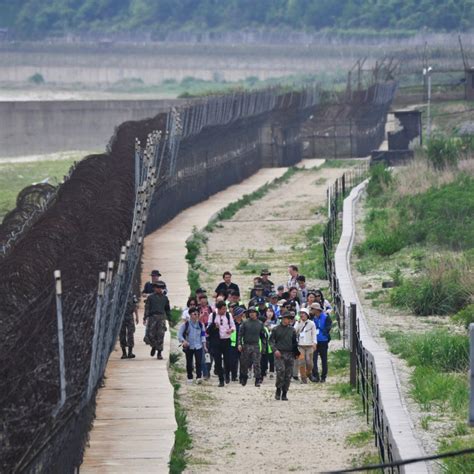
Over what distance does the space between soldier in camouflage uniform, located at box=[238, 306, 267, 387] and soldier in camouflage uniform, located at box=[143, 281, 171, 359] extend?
3.10 ft

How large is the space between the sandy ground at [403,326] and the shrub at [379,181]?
674 centimetres

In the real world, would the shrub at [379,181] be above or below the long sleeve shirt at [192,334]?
below

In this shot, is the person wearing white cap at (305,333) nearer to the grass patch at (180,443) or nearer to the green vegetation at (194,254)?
the grass patch at (180,443)

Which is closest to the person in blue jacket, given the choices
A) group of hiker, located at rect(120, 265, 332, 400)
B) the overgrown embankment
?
group of hiker, located at rect(120, 265, 332, 400)

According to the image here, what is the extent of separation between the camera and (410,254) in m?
36.9

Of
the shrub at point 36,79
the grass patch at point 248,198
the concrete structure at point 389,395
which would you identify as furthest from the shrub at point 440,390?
the shrub at point 36,79

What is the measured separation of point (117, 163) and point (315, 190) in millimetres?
23090

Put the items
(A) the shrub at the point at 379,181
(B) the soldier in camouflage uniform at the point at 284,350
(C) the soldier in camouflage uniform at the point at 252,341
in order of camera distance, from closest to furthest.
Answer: (B) the soldier in camouflage uniform at the point at 284,350 < (C) the soldier in camouflage uniform at the point at 252,341 < (A) the shrub at the point at 379,181

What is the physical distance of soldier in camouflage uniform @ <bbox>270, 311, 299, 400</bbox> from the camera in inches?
859

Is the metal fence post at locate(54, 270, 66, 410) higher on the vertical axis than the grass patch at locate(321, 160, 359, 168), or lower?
higher

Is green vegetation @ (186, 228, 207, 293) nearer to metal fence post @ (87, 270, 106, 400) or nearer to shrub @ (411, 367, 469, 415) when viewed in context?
shrub @ (411, 367, 469, 415)

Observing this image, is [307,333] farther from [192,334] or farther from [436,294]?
[436,294]

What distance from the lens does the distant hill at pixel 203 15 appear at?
523 ft

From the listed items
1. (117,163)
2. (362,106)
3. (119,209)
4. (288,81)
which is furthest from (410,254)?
(288,81)
